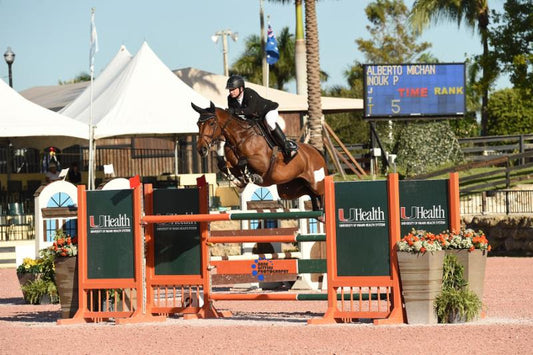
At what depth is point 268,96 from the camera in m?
33.2

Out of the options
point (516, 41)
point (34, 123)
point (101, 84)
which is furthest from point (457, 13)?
point (34, 123)

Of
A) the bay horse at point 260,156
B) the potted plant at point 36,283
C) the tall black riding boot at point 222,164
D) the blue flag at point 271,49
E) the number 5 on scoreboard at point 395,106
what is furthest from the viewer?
the blue flag at point 271,49

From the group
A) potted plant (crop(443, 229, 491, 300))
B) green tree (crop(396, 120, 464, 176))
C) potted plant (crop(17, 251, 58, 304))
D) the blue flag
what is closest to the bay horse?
potted plant (crop(443, 229, 491, 300))

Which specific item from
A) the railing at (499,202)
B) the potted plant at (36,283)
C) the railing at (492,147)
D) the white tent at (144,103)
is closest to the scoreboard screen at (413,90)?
the railing at (492,147)

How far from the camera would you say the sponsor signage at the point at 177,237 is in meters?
11.3

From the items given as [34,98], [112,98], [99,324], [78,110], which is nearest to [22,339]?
[99,324]

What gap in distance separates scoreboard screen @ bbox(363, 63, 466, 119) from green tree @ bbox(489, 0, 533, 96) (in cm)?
296

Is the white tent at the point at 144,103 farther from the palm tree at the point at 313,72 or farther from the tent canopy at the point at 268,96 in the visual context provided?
the tent canopy at the point at 268,96

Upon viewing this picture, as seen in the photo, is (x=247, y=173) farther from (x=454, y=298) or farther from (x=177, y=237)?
(x=454, y=298)

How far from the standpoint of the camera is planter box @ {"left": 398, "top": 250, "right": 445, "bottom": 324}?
397 inches

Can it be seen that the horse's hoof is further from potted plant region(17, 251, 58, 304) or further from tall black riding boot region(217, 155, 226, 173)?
potted plant region(17, 251, 58, 304)

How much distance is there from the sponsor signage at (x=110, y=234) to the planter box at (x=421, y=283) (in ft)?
9.61

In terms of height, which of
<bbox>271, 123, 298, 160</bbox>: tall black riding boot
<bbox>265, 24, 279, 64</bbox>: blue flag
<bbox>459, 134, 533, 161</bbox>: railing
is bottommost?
<bbox>271, 123, 298, 160</bbox>: tall black riding boot

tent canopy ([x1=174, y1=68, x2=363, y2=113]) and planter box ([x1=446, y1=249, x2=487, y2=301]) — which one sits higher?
tent canopy ([x1=174, y1=68, x2=363, y2=113])
